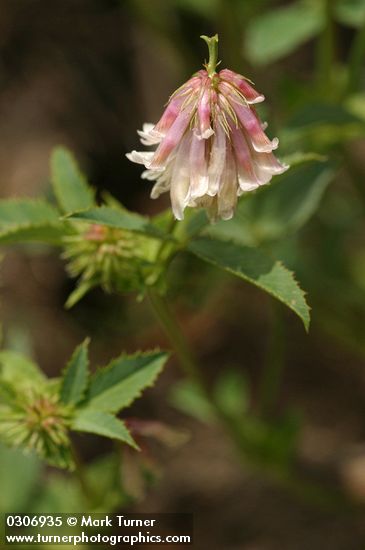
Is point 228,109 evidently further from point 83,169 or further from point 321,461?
point 83,169

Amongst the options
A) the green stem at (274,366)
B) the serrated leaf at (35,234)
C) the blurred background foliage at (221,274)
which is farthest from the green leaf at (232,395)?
the serrated leaf at (35,234)

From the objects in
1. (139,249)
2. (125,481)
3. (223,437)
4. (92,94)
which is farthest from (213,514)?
(92,94)

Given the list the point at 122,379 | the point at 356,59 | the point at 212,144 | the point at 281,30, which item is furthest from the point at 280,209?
the point at 212,144

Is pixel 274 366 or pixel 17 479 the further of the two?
pixel 274 366

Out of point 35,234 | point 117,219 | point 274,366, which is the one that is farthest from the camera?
point 274,366

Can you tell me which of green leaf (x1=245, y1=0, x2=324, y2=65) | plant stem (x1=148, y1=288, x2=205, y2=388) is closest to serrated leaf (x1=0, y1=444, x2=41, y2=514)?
plant stem (x1=148, y1=288, x2=205, y2=388)

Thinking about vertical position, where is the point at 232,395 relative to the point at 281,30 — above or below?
below

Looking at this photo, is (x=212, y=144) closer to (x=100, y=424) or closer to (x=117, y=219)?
(x=117, y=219)
